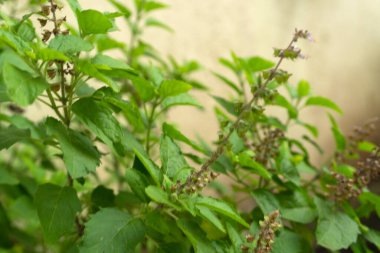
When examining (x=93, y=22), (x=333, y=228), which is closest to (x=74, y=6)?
(x=93, y=22)

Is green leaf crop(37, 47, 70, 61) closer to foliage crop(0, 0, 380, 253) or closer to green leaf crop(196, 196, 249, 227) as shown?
foliage crop(0, 0, 380, 253)

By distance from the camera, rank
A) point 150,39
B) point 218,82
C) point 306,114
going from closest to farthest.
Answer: point 150,39, point 218,82, point 306,114

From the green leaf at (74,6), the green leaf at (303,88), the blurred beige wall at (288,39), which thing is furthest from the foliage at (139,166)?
the blurred beige wall at (288,39)

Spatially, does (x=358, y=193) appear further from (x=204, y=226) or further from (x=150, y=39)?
(x=150, y=39)

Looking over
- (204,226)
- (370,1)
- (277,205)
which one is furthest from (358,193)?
(370,1)

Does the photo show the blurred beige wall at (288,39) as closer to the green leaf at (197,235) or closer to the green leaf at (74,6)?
the green leaf at (74,6)
